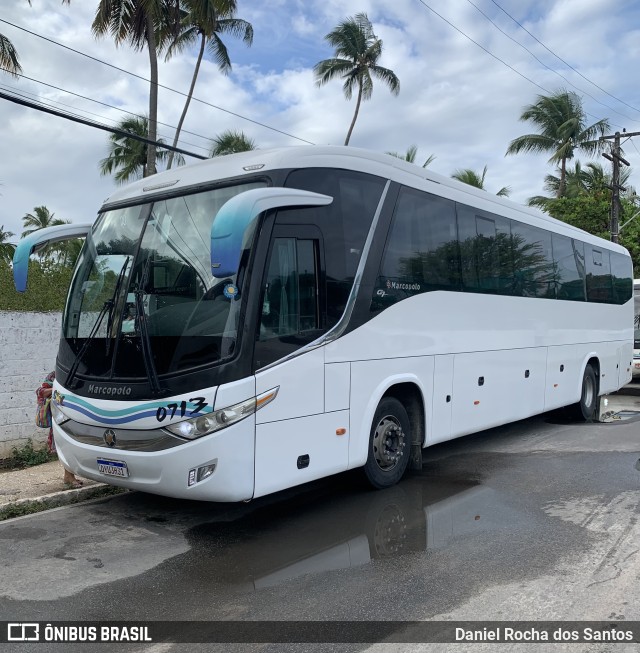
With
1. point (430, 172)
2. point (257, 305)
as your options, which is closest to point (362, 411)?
point (257, 305)

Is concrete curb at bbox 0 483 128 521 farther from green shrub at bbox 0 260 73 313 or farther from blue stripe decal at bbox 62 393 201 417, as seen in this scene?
green shrub at bbox 0 260 73 313

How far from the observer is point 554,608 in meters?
4.34

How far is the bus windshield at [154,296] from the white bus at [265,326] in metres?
0.02

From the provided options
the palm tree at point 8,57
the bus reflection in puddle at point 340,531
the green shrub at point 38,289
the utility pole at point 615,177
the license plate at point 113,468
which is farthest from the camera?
the utility pole at point 615,177

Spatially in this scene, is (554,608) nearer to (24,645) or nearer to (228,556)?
(228,556)

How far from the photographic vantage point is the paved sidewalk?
6.94 meters

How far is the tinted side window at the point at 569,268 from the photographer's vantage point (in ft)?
37.9

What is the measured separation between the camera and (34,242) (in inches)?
273

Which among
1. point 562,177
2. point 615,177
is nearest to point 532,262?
point 615,177

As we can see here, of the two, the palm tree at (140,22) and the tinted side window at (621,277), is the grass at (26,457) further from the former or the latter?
the palm tree at (140,22)

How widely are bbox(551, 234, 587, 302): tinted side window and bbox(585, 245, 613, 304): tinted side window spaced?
0.36 meters

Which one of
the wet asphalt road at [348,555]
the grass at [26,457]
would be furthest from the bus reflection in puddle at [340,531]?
Answer: the grass at [26,457]

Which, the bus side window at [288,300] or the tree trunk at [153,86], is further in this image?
the tree trunk at [153,86]

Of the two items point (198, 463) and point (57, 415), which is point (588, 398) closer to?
point (198, 463)
